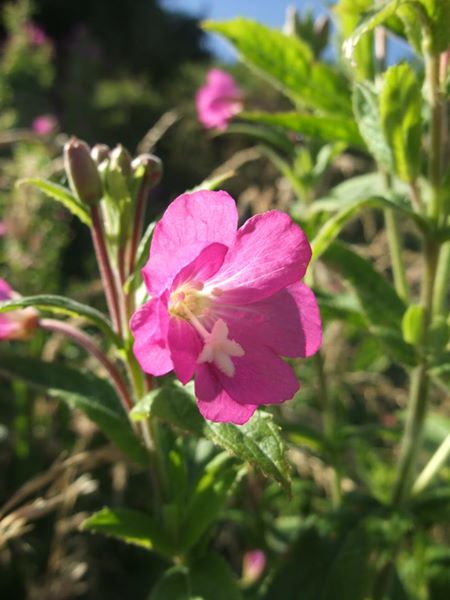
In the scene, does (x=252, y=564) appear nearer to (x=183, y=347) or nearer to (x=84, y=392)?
(x=84, y=392)

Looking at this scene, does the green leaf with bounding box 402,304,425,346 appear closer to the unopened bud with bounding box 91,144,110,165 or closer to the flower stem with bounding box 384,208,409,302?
the flower stem with bounding box 384,208,409,302

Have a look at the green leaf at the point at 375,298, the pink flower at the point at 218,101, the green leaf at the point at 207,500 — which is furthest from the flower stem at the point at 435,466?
the pink flower at the point at 218,101

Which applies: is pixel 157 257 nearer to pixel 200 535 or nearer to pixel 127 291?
pixel 127 291

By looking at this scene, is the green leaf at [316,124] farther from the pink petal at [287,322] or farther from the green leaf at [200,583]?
the green leaf at [200,583]

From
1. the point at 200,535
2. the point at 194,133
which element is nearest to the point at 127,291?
the point at 200,535

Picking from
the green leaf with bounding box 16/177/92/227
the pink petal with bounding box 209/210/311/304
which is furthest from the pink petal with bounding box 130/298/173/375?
the green leaf with bounding box 16/177/92/227

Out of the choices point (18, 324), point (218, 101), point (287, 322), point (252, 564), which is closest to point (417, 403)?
point (287, 322)

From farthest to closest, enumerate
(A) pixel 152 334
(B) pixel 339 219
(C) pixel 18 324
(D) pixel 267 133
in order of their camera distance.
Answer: (D) pixel 267 133 → (C) pixel 18 324 → (B) pixel 339 219 → (A) pixel 152 334

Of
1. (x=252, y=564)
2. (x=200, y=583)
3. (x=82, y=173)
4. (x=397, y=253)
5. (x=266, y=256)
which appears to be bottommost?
(x=252, y=564)
